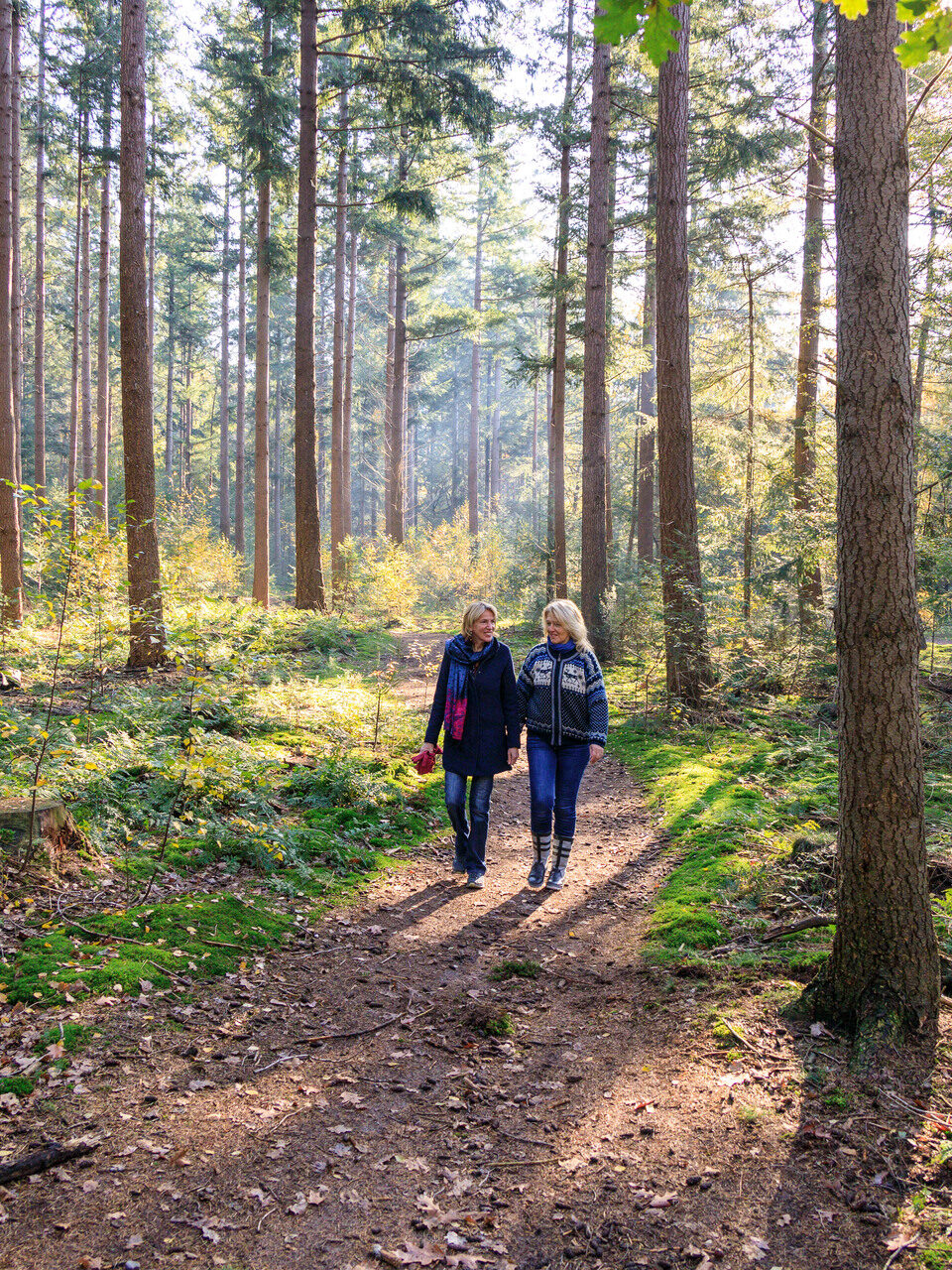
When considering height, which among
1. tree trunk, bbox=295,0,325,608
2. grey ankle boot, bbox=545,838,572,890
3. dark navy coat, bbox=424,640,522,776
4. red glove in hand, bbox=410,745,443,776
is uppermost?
tree trunk, bbox=295,0,325,608

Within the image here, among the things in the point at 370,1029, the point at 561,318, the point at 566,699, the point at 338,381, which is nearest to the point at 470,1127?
the point at 370,1029

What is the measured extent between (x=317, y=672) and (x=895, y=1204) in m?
10.2

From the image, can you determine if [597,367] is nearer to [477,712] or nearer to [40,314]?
[477,712]

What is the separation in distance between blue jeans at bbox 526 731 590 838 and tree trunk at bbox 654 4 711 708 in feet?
15.1

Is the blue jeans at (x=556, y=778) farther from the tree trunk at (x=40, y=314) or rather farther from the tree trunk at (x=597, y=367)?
the tree trunk at (x=40, y=314)

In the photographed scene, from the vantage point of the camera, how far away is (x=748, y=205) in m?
14.1

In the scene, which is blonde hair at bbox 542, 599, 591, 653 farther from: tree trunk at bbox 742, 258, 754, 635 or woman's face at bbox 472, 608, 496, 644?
tree trunk at bbox 742, 258, 754, 635

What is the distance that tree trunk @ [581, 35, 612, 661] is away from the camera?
13.7 meters

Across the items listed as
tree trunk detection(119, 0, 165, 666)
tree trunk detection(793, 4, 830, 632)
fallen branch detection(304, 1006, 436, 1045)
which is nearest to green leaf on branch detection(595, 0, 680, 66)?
fallen branch detection(304, 1006, 436, 1045)

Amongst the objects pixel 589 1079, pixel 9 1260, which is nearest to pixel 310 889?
pixel 589 1079

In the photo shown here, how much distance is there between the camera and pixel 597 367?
14.2 meters

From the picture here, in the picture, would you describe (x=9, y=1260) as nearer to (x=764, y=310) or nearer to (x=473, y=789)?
(x=473, y=789)

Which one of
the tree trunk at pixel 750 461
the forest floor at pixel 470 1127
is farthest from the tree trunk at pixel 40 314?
the forest floor at pixel 470 1127

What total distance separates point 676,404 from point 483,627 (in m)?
6.09
